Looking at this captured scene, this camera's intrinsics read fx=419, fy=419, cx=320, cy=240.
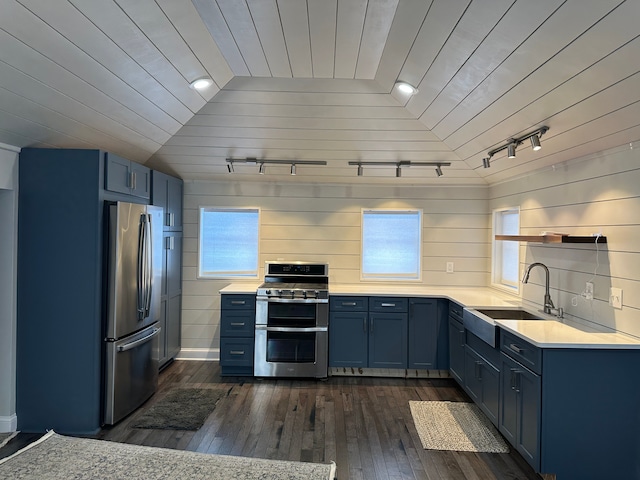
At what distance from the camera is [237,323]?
449 centimetres

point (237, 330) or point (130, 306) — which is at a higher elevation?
point (130, 306)

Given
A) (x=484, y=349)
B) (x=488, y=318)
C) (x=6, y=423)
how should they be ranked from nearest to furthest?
(x=6, y=423) < (x=488, y=318) < (x=484, y=349)

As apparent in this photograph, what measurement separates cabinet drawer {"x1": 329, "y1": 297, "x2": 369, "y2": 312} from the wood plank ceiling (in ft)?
5.15

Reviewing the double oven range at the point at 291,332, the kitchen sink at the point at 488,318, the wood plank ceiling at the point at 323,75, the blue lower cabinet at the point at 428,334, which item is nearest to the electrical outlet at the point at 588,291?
the kitchen sink at the point at 488,318

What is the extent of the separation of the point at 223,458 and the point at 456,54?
8.59 ft

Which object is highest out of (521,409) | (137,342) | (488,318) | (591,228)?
(591,228)

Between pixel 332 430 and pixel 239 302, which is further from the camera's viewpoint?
pixel 239 302

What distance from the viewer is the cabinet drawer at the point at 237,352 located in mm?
4473

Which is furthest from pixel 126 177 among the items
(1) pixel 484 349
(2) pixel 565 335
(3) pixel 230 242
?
(2) pixel 565 335

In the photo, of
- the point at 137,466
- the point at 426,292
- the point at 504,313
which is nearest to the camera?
the point at 137,466

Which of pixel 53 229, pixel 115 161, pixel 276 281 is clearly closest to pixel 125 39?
pixel 115 161

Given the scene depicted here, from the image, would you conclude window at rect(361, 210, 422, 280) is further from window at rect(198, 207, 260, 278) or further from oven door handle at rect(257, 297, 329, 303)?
window at rect(198, 207, 260, 278)

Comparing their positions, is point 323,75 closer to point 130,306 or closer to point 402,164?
point 402,164

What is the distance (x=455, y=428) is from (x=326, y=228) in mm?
2633
